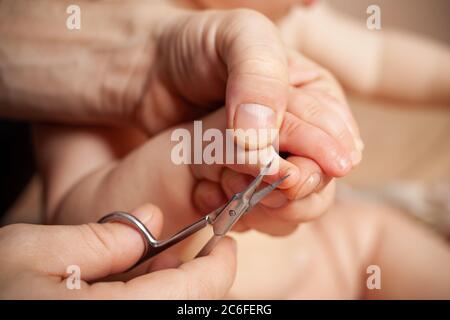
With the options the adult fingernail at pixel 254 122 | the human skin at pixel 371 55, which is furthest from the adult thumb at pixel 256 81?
the human skin at pixel 371 55

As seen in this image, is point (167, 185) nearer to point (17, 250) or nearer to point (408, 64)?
point (17, 250)

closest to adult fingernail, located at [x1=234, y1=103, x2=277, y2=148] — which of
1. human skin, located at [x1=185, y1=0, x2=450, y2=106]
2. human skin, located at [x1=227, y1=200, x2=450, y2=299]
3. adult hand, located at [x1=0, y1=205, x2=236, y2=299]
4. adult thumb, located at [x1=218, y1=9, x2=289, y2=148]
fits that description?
adult thumb, located at [x1=218, y1=9, x2=289, y2=148]

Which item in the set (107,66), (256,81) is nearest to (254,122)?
(256,81)

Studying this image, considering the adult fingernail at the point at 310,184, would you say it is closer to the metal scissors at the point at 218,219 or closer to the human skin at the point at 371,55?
the metal scissors at the point at 218,219

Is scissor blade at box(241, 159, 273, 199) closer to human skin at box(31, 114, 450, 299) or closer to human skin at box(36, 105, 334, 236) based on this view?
A: human skin at box(36, 105, 334, 236)

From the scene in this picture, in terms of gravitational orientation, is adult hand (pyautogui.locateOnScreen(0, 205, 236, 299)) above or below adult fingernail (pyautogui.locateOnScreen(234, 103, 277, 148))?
below

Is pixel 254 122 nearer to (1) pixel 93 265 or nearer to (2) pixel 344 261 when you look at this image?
(1) pixel 93 265
